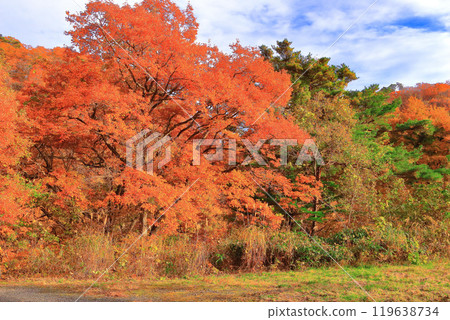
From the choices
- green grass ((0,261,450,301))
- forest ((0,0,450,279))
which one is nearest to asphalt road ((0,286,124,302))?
green grass ((0,261,450,301))

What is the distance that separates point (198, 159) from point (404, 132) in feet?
51.2

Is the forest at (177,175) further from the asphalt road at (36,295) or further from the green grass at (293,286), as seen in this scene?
the asphalt road at (36,295)

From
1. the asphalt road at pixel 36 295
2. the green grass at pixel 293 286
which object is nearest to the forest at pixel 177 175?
the green grass at pixel 293 286

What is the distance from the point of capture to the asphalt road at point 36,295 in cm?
591

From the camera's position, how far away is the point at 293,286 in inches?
279

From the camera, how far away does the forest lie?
9.81 meters

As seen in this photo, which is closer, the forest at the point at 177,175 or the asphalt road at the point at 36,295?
the asphalt road at the point at 36,295

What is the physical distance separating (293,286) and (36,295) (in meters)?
4.75

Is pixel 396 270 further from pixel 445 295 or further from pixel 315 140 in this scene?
pixel 315 140

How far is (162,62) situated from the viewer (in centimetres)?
1275

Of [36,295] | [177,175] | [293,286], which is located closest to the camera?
[36,295]

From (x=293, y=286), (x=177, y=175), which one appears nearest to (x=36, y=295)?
(x=293, y=286)

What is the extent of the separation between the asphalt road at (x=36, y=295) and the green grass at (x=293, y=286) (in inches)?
13.2

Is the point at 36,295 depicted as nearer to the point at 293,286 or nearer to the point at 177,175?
the point at 293,286
